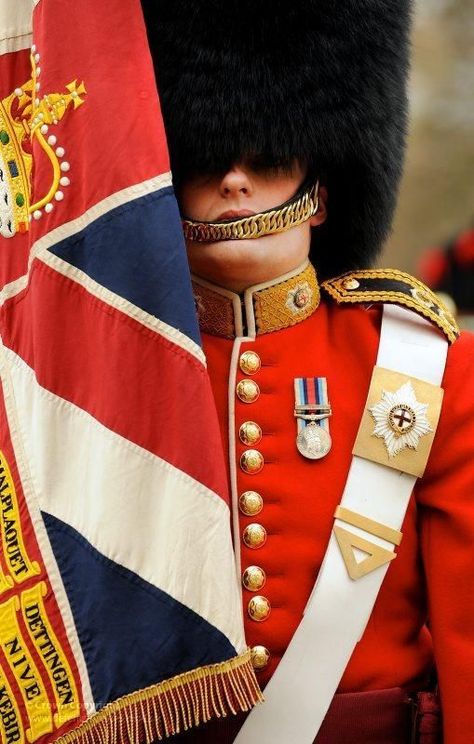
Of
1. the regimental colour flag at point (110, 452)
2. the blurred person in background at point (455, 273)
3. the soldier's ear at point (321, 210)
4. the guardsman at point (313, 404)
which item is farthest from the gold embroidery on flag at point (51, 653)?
the blurred person in background at point (455, 273)

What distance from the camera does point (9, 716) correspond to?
190cm

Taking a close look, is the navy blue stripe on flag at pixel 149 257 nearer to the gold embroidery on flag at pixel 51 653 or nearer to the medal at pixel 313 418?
the medal at pixel 313 418

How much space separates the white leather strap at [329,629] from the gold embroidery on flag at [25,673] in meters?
0.35

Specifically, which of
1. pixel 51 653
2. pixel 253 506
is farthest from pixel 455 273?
pixel 51 653

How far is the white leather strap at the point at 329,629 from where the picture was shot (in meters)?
2.02

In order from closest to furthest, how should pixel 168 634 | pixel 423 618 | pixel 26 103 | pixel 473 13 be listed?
1. pixel 168 634
2. pixel 26 103
3. pixel 423 618
4. pixel 473 13

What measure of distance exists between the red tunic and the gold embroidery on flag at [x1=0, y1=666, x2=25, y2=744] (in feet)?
1.35

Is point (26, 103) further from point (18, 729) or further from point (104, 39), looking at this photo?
point (18, 729)

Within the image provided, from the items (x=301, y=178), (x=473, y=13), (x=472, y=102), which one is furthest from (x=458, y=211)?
(x=301, y=178)

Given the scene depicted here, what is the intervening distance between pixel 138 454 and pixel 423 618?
65cm

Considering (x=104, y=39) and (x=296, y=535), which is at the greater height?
(x=104, y=39)

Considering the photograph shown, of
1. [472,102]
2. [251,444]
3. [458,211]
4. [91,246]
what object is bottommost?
[458,211]

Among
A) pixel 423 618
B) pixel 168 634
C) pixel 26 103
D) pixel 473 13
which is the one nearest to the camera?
pixel 168 634

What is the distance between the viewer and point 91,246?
189cm
